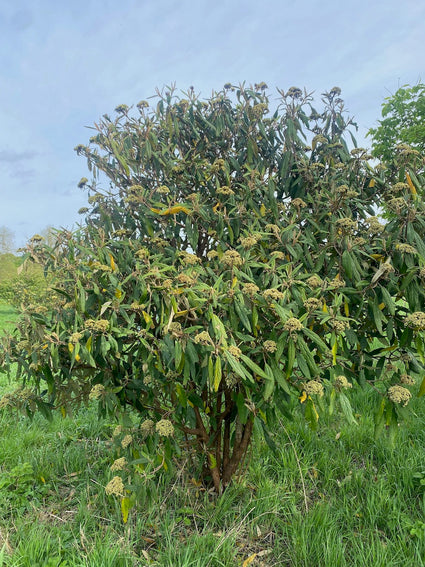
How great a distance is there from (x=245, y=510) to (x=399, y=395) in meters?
1.26

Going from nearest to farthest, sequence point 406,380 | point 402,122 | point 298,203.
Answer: point 406,380 < point 298,203 < point 402,122

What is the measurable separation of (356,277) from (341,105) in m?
1.26

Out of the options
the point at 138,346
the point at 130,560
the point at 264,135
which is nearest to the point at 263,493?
the point at 130,560

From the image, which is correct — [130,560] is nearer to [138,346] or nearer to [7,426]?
[138,346]

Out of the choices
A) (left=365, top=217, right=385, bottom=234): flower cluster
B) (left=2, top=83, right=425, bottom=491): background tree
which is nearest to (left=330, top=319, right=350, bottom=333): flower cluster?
(left=2, top=83, right=425, bottom=491): background tree

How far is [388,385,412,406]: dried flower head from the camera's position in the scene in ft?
5.11

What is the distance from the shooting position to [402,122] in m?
12.2

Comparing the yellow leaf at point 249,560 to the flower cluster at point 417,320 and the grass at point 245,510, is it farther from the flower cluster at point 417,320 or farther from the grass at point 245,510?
the flower cluster at point 417,320

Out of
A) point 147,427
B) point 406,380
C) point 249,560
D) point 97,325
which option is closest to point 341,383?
point 406,380

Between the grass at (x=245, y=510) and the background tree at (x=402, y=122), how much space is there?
9.75 meters

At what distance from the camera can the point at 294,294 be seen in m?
1.62

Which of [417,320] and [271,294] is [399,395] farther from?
[271,294]

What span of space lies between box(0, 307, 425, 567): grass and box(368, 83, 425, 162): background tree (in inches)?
384

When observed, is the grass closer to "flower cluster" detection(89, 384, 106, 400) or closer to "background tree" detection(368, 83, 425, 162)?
"flower cluster" detection(89, 384, 106, 400)
